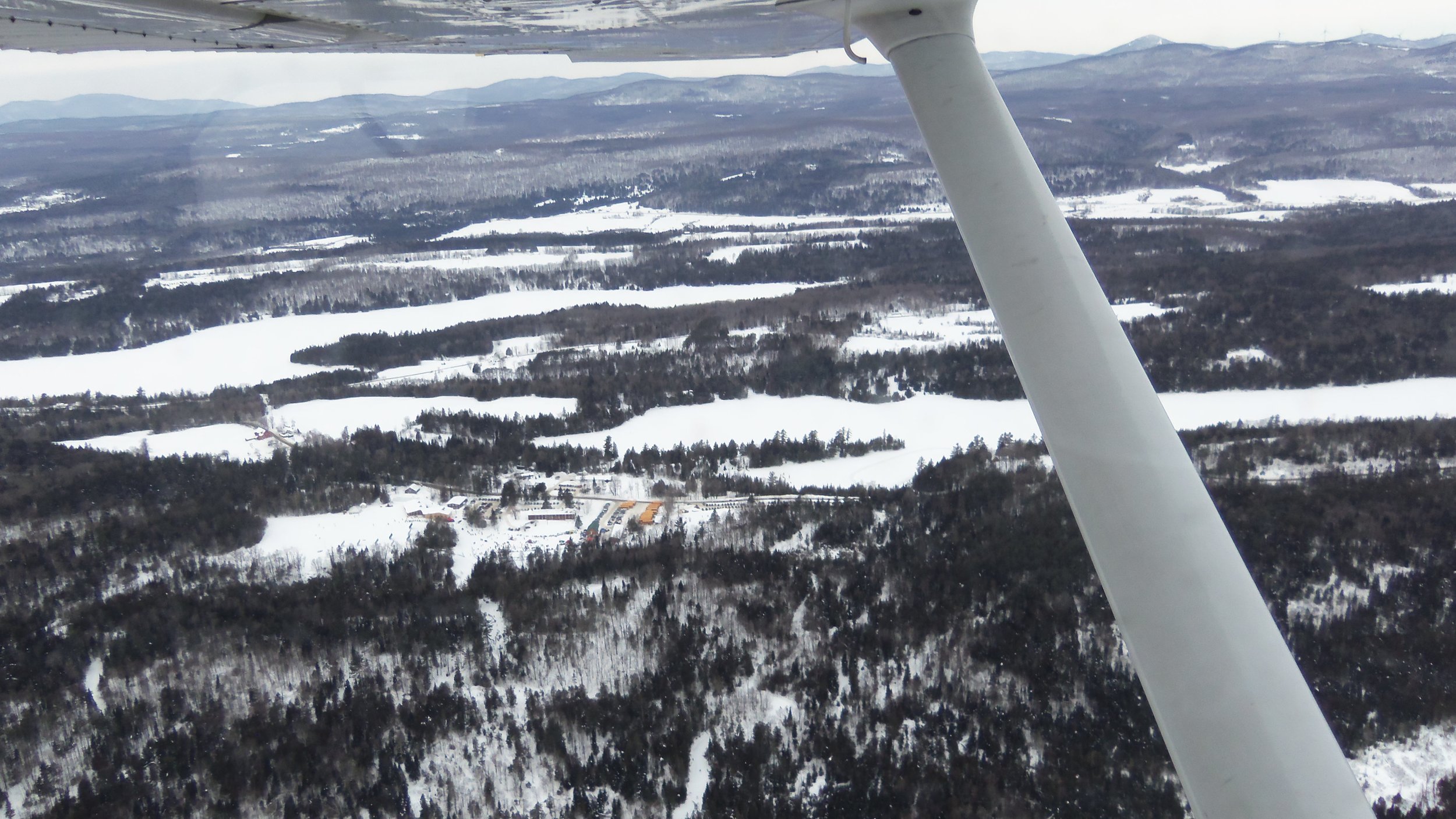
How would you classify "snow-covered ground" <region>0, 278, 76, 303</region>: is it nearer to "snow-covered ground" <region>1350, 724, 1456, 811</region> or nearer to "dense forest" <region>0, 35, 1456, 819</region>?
"dense forest" <region>0, 35, 1456, 819</region>

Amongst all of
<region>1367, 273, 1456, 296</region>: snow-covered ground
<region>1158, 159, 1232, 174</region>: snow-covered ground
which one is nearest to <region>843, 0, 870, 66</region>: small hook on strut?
<region>1367, 273, 1456, 296</region>: snow-covered ground

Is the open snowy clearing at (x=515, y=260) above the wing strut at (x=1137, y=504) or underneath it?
underneath

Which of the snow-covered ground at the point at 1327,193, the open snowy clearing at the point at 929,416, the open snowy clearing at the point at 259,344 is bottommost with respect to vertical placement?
the open snowy clearing at the point at 259,344

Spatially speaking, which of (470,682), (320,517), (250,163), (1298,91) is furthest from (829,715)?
(1298,91)

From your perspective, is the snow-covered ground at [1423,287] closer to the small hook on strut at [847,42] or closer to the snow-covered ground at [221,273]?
the small hook on strut at [847,42]

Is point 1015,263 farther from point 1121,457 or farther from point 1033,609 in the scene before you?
point 1033,609

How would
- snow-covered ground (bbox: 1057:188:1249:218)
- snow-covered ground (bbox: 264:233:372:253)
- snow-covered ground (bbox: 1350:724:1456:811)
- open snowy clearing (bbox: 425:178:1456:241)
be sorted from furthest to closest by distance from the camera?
snow-covered ground (bbox: 264:233:372:253)
snow-covered ground (bbox: 1057:188:1249:218)
open snowy clearing (bbox: 425:178:1456:241)
snow-covered ground (bbox: 1350:724:1456:811)

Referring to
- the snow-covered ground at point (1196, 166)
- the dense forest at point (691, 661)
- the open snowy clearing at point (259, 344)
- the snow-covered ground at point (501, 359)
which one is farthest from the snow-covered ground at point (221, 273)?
the snow-covered ground at point (1196, 166)
